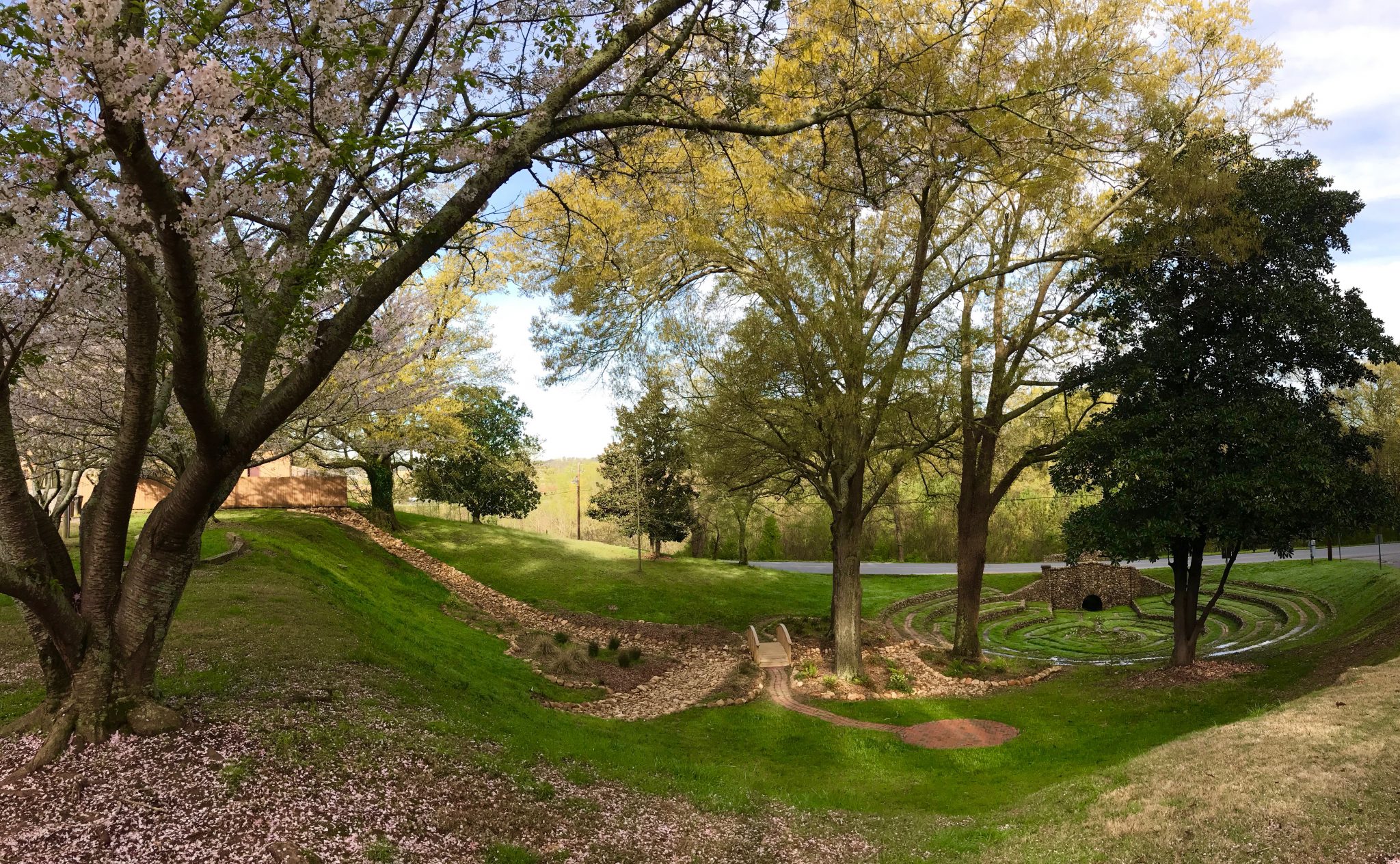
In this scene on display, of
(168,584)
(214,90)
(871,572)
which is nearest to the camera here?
(214,90)

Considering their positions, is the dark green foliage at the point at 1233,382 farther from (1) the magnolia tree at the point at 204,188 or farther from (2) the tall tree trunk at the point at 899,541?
(2) the tall tree trunk at the point at 899,541

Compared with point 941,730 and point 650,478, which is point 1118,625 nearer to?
point 941,730

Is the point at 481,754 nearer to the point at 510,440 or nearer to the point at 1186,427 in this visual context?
the point at 1186,427

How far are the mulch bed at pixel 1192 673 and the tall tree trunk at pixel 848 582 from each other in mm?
5677

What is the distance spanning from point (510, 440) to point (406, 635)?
2634cm

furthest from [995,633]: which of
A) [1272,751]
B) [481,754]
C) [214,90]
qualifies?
[214,90]

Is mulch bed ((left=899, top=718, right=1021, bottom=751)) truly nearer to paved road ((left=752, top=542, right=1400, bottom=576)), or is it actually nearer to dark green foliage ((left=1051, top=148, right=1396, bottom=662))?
dark green foliage ((left=1051, top=148, right=1396, bottom=662))

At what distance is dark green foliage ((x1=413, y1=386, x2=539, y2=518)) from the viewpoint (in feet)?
127

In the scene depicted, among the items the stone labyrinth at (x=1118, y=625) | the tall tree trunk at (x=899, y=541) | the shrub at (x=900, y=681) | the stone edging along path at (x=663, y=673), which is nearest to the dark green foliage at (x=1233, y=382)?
the stone labyrinth at (x=1118, y=625)

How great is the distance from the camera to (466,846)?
6.37m

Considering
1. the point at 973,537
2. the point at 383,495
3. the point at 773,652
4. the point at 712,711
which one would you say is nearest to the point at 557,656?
the point at 712,711

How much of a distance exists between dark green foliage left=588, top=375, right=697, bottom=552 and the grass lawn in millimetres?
15137

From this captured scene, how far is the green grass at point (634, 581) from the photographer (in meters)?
28.8

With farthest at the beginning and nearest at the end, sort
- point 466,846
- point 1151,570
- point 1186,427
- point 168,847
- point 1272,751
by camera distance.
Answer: point 1151,570
point 1186,427
point 1272,751
point 466,846
point 168,847
